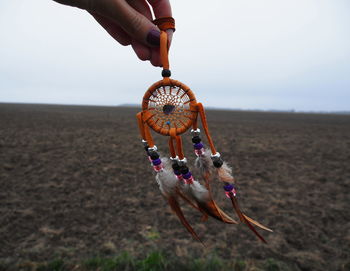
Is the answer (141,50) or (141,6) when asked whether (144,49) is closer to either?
(141,50)

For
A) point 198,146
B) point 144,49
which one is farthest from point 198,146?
point 144,49

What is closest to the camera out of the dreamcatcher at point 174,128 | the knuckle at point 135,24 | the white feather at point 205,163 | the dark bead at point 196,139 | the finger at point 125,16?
the finger at point 125,16

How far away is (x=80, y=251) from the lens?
4188 mm

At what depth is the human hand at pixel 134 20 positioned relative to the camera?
1.26 metres

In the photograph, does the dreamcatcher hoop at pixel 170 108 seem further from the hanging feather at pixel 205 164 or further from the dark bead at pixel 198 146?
the hanging feather at pixel 205 164

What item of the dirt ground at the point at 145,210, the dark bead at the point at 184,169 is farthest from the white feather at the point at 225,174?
the dirt ground at the point at 145,210

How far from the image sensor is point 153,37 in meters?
1.44

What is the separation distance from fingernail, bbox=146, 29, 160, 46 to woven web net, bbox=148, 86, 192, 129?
0.30m

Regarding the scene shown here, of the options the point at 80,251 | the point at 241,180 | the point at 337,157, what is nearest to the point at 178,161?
the point at 80,251

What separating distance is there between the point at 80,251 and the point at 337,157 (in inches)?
475

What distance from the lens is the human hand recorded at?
1.26 m

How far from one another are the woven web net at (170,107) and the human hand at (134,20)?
0.93ft

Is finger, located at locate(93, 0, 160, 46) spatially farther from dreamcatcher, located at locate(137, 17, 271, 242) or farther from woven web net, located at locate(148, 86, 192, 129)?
woven web net, located at locate(148, 86, 192, 129)

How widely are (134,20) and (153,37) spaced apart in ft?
0.49
